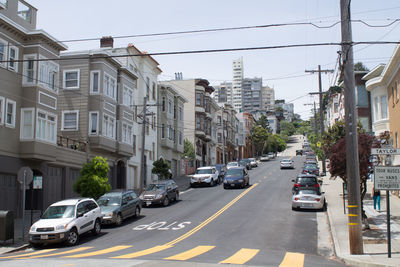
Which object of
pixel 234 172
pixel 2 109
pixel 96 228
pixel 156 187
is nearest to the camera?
pixel 96 228

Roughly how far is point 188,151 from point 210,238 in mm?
41934

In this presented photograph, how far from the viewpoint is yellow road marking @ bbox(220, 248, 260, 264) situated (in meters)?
12.7

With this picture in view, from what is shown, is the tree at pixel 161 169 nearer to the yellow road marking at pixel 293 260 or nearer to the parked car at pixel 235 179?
the parked car at pixel 235 179

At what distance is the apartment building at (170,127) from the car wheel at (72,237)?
28.6m

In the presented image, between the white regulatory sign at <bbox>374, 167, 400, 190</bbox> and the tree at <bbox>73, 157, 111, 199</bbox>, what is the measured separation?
58.2 ft

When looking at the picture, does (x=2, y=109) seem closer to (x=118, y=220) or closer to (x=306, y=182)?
(x=118, y=220)

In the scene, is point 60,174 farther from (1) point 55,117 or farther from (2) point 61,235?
(2) point 61,235

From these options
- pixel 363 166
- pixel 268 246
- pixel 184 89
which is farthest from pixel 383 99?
pixel 184 89

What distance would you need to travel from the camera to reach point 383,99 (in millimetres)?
32219

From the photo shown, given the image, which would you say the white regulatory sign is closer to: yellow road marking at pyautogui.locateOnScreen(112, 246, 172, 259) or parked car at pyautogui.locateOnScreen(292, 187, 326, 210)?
yellow road marking at pyautogui.locateOnScreen(112, 246, 172, 259)

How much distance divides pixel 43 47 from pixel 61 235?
13.6 metres

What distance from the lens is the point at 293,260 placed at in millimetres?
13109

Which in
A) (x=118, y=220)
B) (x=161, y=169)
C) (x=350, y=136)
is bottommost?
(x=118, y=220)

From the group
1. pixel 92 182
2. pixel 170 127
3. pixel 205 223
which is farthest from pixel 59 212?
pixel 170 127
